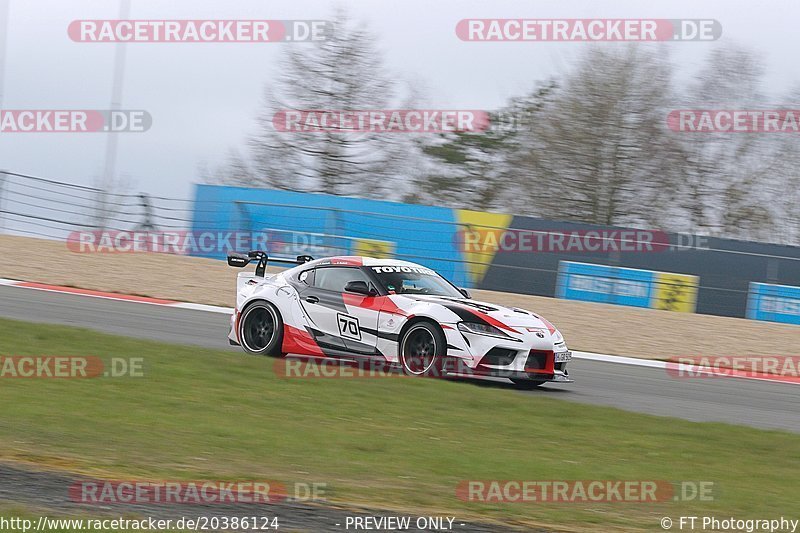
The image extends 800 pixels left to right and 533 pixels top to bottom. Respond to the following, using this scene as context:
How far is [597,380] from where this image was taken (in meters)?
13.1

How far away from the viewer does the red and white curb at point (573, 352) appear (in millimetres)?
14867

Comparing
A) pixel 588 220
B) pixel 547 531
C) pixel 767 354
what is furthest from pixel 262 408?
pixel 588 220

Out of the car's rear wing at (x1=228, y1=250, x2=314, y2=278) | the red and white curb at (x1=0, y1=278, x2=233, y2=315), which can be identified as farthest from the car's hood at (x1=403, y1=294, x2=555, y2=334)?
the red and white curb at (x1=0, y1=278, x2=233, y2=315)

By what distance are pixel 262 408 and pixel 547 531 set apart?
3646 millimetres

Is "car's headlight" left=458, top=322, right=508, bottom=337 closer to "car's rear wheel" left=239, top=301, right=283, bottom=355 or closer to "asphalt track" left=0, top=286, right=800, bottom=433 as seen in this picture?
"asphalt track" left=0, top=286, right=800, bottom=433

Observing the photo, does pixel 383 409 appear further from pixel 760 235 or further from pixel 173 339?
pixel 760 235

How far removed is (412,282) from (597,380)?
284 cm

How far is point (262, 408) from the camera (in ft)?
29.6

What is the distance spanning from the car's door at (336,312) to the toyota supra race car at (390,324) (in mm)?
11

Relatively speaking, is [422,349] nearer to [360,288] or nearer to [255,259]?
[360,288]

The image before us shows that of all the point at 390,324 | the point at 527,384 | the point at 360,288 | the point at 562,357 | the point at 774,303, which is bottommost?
the point at 527,384

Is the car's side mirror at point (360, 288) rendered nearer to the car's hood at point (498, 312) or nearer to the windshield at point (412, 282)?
the windshield at point (412, 282)

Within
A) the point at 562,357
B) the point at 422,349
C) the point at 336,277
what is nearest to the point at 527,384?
the point at 562,357

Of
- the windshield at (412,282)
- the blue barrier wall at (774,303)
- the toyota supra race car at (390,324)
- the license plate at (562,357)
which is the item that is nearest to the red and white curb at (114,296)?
the toyota supra race car at (390,324)
